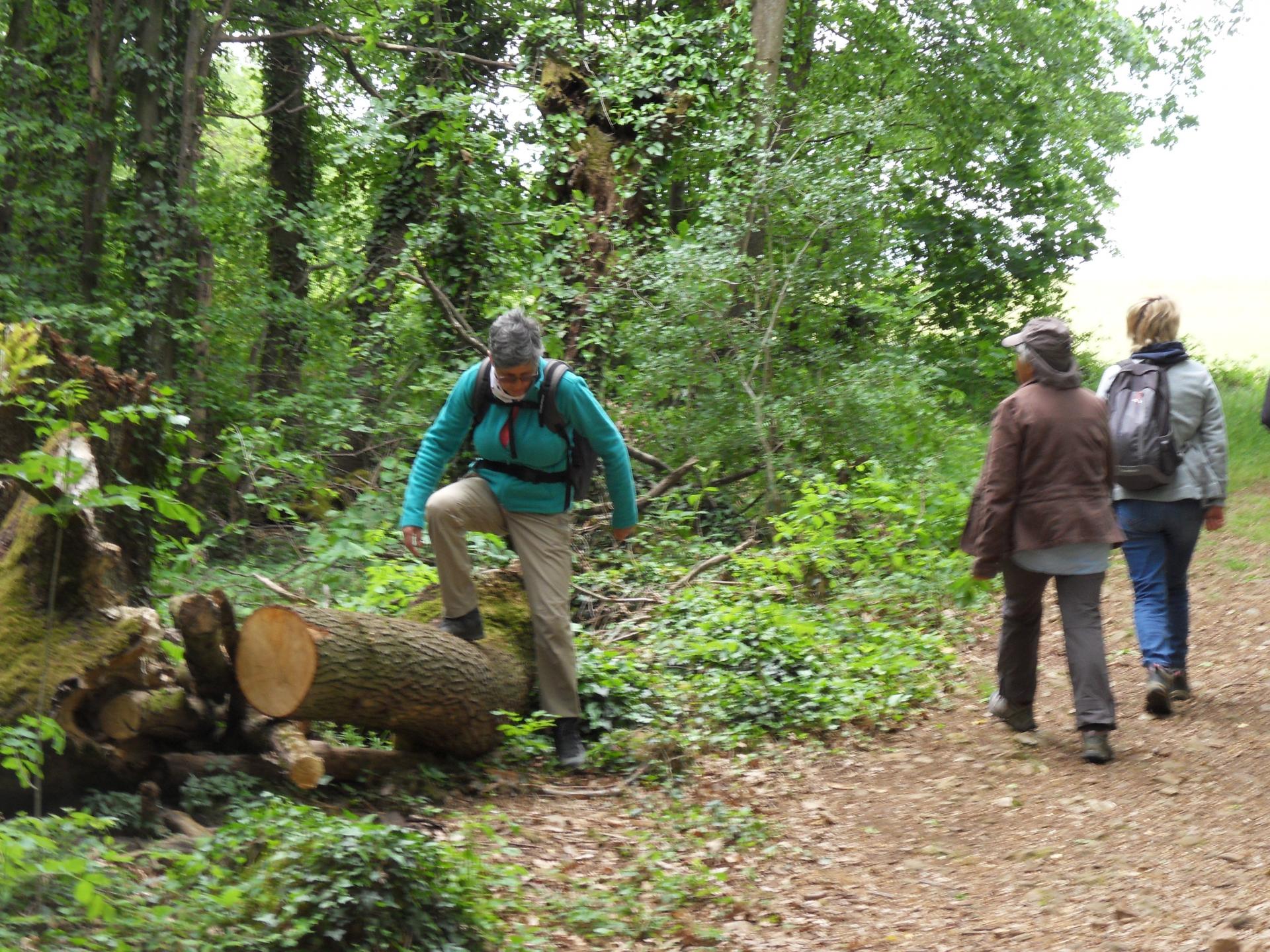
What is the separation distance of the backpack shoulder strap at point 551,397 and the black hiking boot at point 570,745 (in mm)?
1647

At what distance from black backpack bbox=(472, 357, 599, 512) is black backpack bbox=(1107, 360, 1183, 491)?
2.83 metres

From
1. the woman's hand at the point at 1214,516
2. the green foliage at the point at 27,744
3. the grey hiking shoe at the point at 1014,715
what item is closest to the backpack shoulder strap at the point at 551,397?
the green foliage at the point at 27,744

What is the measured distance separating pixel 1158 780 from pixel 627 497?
9.93 feet

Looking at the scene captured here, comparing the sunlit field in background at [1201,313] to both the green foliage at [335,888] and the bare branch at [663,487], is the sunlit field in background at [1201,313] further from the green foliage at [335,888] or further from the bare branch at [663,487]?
the green foliage at [335,888]

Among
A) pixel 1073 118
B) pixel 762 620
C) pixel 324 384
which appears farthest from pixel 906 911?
pixel 1073 118

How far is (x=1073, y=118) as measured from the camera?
19.9 metres

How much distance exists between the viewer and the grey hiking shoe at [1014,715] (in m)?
6.86

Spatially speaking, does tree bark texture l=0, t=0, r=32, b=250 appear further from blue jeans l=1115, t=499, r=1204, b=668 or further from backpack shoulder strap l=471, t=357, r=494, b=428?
blue jeans l=1115, t=499, r=1204, b=668

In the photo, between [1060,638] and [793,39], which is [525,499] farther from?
[793,39]

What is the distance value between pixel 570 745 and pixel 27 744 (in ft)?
9.71

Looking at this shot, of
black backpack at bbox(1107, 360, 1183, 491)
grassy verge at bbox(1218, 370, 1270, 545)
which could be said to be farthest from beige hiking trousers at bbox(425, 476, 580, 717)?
grassy verge at bbox(1218, 370, 1270, 545)

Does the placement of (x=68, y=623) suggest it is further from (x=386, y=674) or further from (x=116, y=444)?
(x=116, y=444)

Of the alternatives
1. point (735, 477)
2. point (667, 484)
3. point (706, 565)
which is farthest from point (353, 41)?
point (706, 565)

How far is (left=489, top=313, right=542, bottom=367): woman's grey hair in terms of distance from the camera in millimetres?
5922
